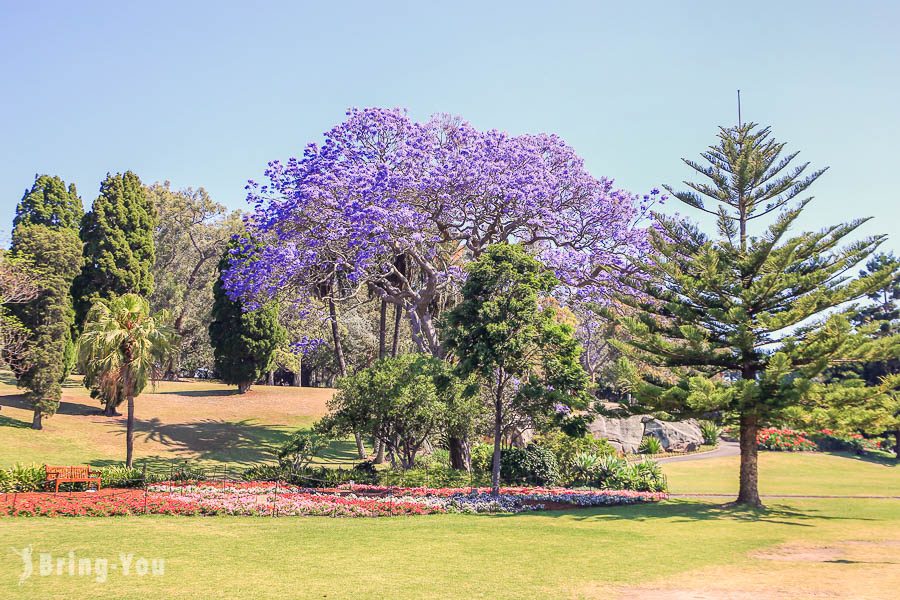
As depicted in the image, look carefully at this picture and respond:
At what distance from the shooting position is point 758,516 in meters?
19.7

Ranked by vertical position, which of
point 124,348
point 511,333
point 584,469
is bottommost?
point 584,469

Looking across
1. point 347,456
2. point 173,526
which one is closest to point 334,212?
point 347,456

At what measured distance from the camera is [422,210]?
29.4 meters

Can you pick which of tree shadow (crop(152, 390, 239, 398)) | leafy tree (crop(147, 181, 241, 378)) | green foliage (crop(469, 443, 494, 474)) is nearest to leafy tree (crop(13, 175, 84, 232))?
leafy tree (crop(147, 181, 241, 378))

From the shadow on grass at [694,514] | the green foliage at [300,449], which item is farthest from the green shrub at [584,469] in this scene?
the green foliage at [300,449]

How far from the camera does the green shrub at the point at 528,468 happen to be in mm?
25719

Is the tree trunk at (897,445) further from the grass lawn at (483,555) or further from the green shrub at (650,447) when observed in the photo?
the grass lawn at (483,555)

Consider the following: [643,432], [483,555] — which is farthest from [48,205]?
[483,555]

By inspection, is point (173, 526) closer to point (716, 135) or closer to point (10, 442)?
point (10, 442)

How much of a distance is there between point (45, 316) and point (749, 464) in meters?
28.9

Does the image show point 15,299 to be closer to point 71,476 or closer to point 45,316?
point 45,316

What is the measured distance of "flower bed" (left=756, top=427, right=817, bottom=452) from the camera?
41.1 m

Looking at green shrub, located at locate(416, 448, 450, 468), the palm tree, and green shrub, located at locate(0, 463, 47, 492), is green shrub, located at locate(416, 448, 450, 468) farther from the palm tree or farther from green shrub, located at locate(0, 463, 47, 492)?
green shrub, located at locate(0, 463, 47, 492)

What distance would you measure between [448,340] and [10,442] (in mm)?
18758
